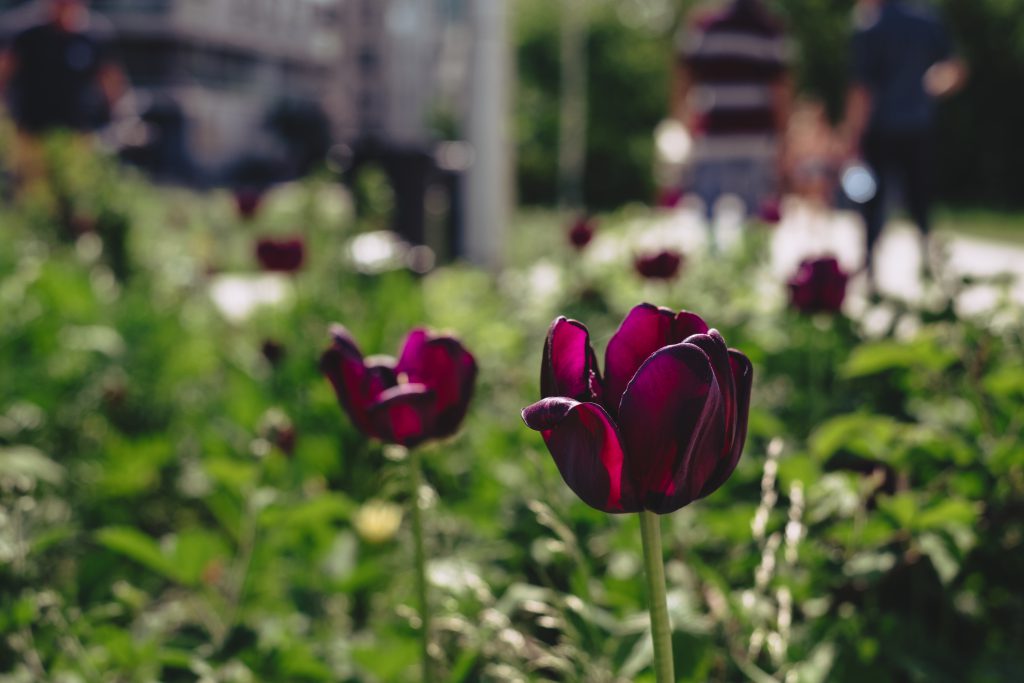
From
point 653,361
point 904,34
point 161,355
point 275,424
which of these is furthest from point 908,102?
point 653,361

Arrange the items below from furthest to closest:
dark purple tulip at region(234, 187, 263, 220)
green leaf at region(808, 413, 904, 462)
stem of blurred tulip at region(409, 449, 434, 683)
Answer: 1. dark purple tulip at region(234, 187, 263, 220)
2. green leaf at region(808, 413, 904, 462)
3. stem of blurred tulip at region(409, 449, 434, 683)

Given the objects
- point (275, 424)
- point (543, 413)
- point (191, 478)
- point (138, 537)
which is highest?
point (543, 413)

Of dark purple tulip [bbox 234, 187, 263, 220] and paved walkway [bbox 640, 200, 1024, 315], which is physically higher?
dark purple tulip [bbox 234, 187, 263, 220]

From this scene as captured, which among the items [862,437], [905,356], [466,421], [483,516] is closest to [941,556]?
[862,437]

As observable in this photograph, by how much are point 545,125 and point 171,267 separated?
61.0 feet

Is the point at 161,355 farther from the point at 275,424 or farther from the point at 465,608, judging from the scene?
the point at 465,608

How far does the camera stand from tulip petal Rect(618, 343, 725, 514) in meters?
0.78

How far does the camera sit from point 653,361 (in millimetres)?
779

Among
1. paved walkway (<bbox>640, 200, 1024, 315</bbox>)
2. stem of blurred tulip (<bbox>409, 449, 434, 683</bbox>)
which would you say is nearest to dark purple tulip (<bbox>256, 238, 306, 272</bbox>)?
paved walkway (<bbox>640, 200, 1024, 315</bbox>)

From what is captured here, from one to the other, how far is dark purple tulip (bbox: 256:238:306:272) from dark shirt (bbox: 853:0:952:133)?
11.8 feet

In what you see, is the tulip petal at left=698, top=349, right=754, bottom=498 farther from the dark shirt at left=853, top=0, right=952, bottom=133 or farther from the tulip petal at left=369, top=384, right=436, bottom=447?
the dark shirt at left=853, top=0, right=952, bottom=133

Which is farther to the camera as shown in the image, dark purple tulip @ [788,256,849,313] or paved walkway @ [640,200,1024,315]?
paved walkway @ [640,200,1024,315]

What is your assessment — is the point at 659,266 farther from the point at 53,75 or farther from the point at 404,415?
the point at 53,75

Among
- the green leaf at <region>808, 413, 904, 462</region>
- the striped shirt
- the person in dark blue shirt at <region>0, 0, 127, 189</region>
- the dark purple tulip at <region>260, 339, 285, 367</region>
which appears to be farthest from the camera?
the person in dark blue shirt at <region>0, 0, 127, 189</region>
